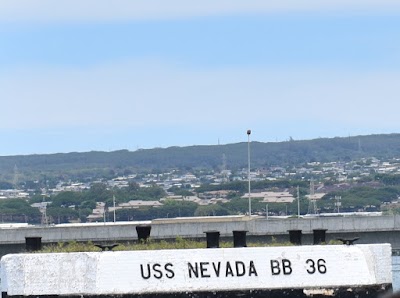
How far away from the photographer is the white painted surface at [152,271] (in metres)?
44.9

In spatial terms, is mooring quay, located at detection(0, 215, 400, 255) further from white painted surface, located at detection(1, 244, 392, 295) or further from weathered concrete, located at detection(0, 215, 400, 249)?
white painted surface, located at detection(1, 244, 392, 295)

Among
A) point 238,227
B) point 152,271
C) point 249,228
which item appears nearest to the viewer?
point 152,271

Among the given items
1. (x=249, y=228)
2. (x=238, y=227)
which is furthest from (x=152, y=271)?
(x=238, y=227)

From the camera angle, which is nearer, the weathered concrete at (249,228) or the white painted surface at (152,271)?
the white painted surface at (152,271)

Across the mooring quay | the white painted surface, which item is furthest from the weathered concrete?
the white painted surface

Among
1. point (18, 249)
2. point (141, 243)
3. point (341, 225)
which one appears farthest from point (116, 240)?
point (141, 243)

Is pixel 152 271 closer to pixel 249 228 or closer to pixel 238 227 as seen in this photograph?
pixel 249 228

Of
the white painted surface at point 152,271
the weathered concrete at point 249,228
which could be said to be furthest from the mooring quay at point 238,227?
the white painted surface at point 152,271

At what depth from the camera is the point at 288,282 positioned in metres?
45.3

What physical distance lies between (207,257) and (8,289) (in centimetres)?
507

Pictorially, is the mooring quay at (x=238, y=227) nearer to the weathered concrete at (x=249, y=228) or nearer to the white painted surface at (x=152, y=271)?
the weathered concrete at (x=249, y=228)

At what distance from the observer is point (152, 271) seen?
45156 mm

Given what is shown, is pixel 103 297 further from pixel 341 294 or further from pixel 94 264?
pixel 341 294

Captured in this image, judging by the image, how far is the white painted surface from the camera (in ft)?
147
